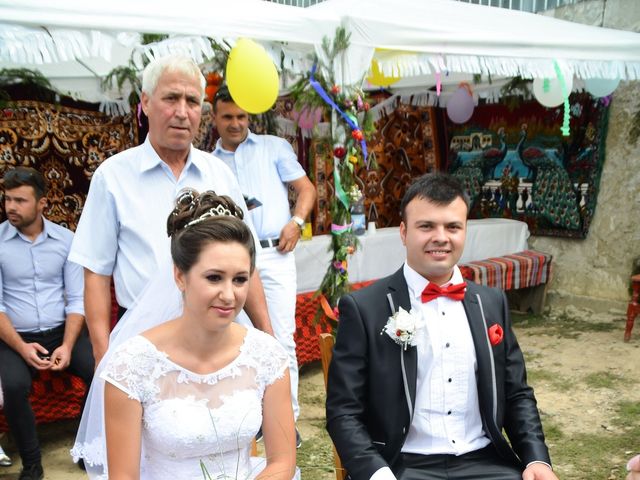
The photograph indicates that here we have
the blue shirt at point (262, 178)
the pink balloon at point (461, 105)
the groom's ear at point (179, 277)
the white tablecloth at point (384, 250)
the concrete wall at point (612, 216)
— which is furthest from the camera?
the pink balloon at point (461, 105)

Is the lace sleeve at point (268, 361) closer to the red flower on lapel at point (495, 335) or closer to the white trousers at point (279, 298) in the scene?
the red flower on lapel at point (495, 335)

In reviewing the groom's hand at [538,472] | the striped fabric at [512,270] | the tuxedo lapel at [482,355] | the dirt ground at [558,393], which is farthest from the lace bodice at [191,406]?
the striped fabric at [512,270]

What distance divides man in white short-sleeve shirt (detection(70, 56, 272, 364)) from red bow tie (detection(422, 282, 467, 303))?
0.97 metres

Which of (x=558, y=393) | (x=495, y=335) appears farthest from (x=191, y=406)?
(x=558, y=393)

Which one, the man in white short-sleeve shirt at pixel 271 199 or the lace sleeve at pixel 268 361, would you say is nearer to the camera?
the lace sleeve at pixel 268 361

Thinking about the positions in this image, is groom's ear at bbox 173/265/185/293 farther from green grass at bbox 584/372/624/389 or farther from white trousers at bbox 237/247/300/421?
green grass at bbox 584/372/624/389

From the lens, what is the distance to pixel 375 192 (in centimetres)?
825

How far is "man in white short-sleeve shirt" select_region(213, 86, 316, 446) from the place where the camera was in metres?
3.82

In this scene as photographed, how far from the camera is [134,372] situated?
180 centimetres

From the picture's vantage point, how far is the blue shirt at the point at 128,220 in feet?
7.47

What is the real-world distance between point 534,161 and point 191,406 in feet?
21.9

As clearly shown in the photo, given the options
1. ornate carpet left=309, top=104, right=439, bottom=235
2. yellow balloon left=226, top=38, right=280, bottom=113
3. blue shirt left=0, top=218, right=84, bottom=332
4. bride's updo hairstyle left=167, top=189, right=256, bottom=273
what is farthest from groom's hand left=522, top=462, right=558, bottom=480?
ornate carpet left=309, top=104, right=439, bottom=235

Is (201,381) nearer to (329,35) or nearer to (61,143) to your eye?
(329,35)

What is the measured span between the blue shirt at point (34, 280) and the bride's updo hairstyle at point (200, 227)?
2.12 meters
